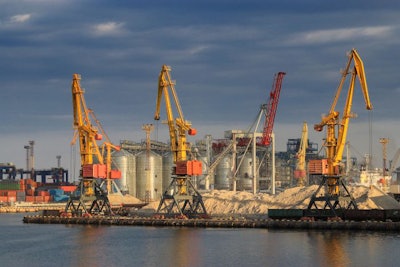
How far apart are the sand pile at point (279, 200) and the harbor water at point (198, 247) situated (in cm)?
1809

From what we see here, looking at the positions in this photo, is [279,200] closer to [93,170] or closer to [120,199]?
[93,170]

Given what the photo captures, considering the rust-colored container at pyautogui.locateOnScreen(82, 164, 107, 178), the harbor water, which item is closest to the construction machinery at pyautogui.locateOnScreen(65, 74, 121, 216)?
the rust-colored container at pyautogui.locateOnScreen(82, 164, 107, 178)

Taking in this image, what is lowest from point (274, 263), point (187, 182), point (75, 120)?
point (274, 263)

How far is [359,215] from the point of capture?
113m

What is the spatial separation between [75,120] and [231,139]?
58584 millimetres

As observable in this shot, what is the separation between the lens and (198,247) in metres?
93.6

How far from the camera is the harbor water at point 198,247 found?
8150 cm

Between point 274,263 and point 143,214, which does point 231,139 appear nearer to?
point 143,214

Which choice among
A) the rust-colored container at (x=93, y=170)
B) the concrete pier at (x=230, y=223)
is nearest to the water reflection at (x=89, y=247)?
the concrete pier at (x=230, y=223)

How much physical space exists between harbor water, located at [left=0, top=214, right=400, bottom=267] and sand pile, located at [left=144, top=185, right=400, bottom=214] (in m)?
18.1

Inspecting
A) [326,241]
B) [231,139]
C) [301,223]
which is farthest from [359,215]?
[231,139]

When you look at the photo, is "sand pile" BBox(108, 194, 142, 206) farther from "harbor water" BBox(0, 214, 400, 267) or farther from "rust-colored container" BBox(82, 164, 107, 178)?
"harbor water" BBox(0, 214, 400, 267)

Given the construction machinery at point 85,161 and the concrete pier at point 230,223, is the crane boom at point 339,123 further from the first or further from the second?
the construction machinery at point 85,161

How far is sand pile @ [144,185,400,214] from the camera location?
12600cm
